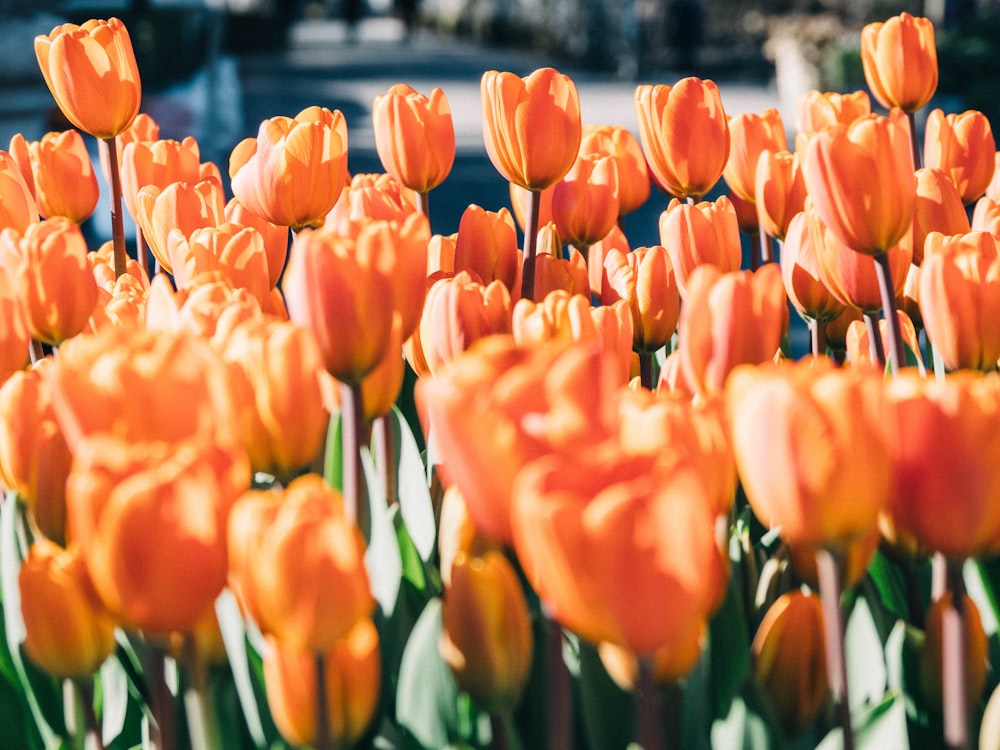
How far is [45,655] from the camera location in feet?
2.03

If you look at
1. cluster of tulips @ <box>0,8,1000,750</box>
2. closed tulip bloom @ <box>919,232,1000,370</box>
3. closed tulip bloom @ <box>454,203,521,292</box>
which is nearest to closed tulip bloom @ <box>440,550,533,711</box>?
cluster of tulips @ <box>0,8,1000,750</box>

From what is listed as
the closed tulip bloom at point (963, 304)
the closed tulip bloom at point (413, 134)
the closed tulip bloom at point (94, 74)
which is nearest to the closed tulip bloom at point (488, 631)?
the closed tulip bloom at point (963, 304)

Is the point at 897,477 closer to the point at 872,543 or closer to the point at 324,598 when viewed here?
the point at 872,543

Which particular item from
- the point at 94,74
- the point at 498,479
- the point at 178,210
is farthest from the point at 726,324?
the point at 94,74

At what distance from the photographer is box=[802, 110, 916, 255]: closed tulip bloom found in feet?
2.68

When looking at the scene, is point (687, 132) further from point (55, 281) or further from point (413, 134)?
point (55, 281)

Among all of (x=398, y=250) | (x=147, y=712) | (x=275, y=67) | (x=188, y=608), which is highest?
(x=398, y=250)

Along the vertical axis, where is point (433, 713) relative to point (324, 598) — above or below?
below

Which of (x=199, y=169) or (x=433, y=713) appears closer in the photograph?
(x=433, y=713)

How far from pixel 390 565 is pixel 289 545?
0.58 feet

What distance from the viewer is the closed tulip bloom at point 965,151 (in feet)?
4.00

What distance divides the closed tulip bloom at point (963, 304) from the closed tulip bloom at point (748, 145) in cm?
45

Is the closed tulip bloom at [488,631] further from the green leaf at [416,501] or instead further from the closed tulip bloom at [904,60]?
the closed tulip bloom at [904,60]

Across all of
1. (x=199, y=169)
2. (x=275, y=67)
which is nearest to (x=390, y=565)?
(x=199, y=169)
